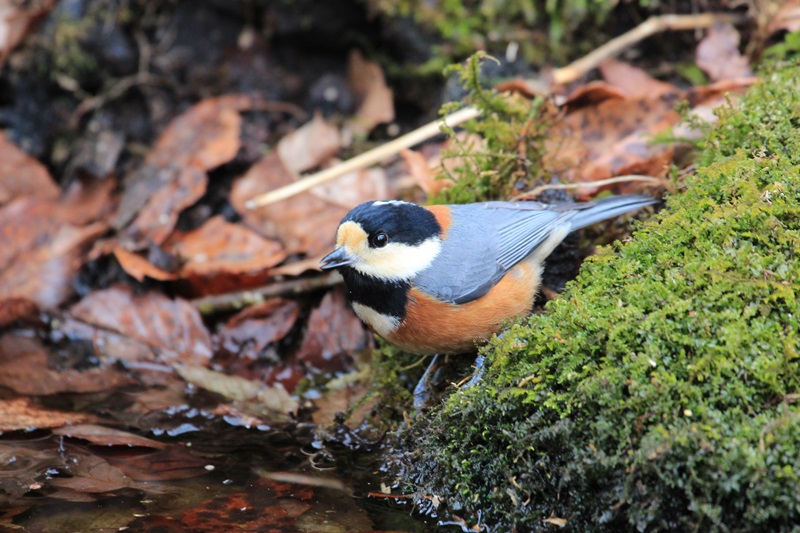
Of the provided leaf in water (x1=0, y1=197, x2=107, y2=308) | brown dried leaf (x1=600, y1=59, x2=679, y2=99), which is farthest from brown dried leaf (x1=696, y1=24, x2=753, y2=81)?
leaf in water (x1=0, y1=197, x2=107, y2=308)

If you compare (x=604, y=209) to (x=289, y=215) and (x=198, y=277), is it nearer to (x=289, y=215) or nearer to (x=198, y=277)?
(x=289, y=215)

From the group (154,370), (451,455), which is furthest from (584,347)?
(154,370)

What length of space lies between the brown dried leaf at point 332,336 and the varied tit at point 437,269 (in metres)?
1.31

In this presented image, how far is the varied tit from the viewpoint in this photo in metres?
3.77

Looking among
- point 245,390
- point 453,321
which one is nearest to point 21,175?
point 245,390

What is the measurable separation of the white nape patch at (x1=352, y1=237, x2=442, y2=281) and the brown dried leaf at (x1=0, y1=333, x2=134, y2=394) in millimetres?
2105

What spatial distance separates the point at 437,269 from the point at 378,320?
0.41 m

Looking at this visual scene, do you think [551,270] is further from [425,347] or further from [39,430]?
[39,430]

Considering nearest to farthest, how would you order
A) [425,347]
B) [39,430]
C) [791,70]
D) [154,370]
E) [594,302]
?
1. [594,302]
2. [425,347]
3. [39,430]
4. [791,70]
5. [154,370]

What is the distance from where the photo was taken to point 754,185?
3.42 m

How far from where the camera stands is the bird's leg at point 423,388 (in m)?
3.95

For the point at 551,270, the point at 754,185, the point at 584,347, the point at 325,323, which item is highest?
the point at 754,185

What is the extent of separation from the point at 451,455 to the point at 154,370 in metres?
2.63

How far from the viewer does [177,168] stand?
21.0ft
